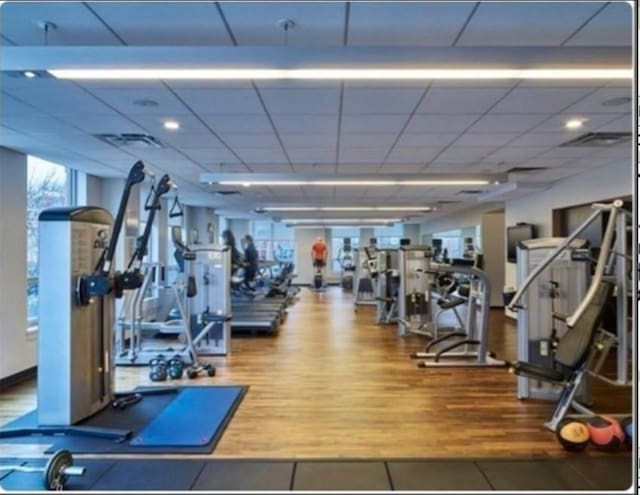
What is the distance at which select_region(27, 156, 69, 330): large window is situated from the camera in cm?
597

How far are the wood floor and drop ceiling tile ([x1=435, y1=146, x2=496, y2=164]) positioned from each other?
2.55 m

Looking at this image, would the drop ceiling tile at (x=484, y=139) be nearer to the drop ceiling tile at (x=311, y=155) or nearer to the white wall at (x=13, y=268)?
the drop ceiling tile at (x=311, y=155)

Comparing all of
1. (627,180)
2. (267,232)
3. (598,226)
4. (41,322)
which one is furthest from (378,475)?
(267,232)

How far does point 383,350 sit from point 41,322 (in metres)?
4.32

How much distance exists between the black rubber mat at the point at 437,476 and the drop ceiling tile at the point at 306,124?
2860mm

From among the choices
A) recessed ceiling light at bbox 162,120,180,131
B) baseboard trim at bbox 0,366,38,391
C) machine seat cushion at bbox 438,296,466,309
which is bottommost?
baseboard trim at bbox 0,366,38,391

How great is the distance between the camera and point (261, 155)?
19.8 ft

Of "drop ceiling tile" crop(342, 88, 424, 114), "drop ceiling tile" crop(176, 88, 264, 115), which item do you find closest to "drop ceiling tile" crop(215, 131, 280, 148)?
"drop ceiling tile" crop(176, 88, 264, 115)

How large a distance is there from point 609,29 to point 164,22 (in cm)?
247

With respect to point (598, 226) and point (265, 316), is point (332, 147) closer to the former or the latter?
point (265, 316)

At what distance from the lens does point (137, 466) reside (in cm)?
311

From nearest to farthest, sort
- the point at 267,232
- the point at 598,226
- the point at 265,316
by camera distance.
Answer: the point at 598,226 → the point at 265,316 → the point at 267,232

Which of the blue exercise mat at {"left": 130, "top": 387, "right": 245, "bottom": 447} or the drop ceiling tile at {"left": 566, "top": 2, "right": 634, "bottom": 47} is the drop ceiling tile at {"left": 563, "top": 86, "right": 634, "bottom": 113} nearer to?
the drop ceiling tile at {"left": 566, "top": 2, "right": 634, "bottom": 47}

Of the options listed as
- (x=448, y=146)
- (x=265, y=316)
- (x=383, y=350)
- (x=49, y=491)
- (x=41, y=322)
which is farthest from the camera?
(x=265, y=316)
